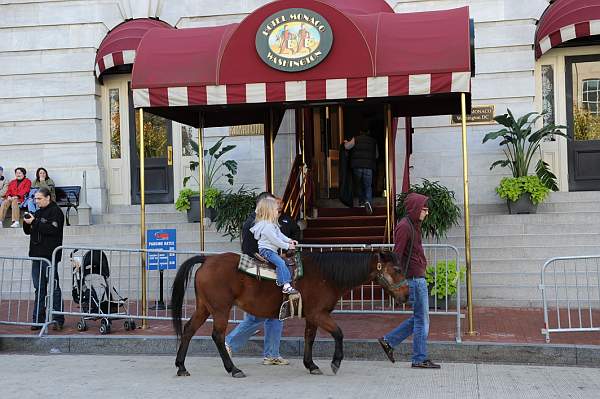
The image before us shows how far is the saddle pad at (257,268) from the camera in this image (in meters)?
8.34

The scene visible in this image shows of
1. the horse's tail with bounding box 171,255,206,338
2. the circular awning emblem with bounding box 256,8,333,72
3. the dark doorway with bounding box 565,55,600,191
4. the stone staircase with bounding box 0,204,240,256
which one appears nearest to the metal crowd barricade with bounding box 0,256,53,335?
the stone staircase with bounding box 0,204,240,256

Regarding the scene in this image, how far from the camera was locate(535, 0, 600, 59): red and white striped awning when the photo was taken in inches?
562

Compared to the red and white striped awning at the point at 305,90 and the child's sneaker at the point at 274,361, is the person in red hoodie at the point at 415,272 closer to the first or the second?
the child's sneaker at the point at 274,361

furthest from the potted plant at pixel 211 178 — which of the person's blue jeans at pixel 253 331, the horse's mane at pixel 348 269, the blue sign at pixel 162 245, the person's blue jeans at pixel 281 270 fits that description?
the horse's mane at pixel 348 269

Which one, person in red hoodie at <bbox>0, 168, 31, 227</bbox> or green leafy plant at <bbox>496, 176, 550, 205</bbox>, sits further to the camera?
person in red hoodie at <bbox>0, 168, 31, 227</bbox>

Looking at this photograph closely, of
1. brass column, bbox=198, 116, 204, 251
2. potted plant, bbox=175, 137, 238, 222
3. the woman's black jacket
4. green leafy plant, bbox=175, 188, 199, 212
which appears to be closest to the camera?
the woman's black jacket

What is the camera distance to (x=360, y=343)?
923 centimetres

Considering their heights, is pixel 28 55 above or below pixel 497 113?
above

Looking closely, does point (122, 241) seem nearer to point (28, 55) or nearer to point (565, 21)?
point (28, 55)

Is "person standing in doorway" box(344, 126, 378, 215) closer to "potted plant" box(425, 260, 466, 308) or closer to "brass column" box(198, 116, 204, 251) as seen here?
"potted plant" box(425, 260, 466, 308)

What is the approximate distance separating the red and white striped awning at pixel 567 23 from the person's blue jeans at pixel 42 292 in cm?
1007

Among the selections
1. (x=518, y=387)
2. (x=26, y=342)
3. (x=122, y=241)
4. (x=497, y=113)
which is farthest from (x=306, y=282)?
(x=497, y=113)

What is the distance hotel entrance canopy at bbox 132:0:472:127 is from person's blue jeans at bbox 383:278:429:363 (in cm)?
263

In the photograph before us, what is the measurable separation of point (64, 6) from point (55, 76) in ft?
5.23
